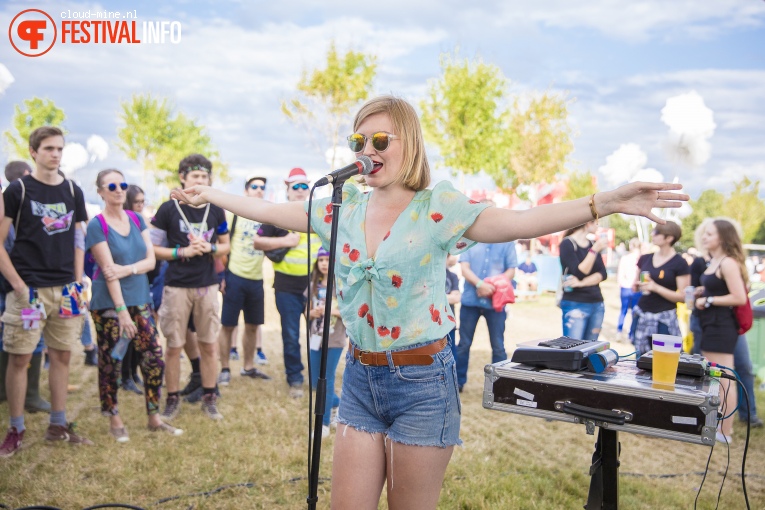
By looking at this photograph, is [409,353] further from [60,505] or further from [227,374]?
[227,374]

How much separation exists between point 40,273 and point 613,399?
3813mm

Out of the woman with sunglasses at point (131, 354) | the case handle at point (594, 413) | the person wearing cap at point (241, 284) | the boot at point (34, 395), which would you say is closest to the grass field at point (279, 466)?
the boot at point (34, 395)

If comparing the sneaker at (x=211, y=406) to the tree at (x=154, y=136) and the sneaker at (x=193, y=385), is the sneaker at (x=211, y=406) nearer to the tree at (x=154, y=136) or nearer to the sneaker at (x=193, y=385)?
the sneaker at (x=193, y=385)

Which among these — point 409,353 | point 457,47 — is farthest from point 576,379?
point 457,47

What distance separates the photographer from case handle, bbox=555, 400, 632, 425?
2.26 meters

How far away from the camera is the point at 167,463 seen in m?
4.27

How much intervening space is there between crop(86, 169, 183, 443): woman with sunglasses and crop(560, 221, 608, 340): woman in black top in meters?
3.73

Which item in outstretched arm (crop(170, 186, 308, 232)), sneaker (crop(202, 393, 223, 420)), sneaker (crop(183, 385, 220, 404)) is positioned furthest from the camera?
sneaker (crop(183, 385, 220, 404))

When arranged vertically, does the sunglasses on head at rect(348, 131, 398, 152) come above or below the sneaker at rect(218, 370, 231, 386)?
above

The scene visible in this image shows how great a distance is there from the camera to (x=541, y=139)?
28.3 metres

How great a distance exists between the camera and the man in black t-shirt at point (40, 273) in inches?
166

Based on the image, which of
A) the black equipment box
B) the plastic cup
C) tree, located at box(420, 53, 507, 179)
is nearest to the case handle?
the black equipment box

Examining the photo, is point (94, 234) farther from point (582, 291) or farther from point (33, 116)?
point (33, 116)

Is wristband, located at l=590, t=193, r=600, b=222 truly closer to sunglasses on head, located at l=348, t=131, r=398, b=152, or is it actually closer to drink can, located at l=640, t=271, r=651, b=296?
sunglasses on head, located at l=348, t=131, r=398, b=152
